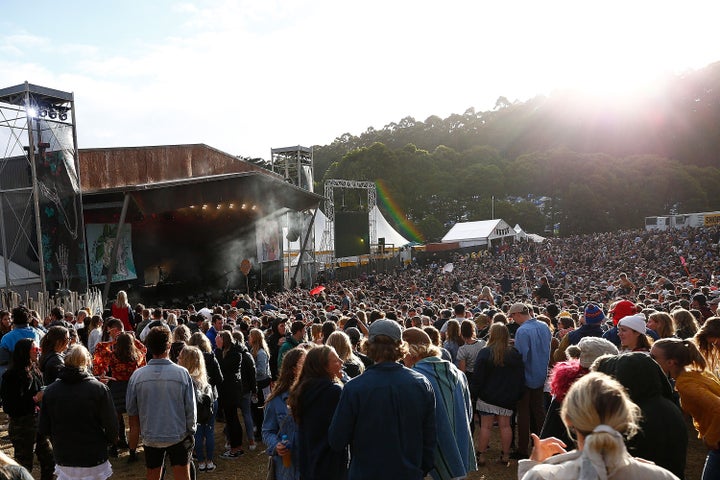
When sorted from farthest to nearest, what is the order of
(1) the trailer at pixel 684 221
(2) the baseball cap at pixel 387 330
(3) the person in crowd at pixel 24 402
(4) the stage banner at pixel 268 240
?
(1) the trailer at pixel 684 221
(4) the stage banner at pixel 268 240
(3) the person in crowd at pixel 24 402
(2) the baseball cap at pixel 387 330

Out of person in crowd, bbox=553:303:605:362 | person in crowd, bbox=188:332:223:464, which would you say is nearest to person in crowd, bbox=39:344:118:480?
person in crowd, bbox=188:332:223:464

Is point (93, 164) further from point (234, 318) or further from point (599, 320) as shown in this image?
point (599, 320)

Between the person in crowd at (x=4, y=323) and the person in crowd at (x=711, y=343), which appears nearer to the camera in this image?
the person in crowd at (x=711, y=343)

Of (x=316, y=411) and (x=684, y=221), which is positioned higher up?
(x=684, y=221)

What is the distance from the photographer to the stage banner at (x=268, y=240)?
24.8m

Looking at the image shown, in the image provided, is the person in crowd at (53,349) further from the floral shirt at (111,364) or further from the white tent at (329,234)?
the white tent at (329,234)

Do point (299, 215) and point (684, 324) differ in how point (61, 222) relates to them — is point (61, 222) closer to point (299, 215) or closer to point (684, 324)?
point (299, 215)

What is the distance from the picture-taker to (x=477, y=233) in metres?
35.5

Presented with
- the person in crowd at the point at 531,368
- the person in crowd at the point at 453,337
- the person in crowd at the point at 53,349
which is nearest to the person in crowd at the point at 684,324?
the person in crowd at the point at 531,368

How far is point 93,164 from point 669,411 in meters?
19.5

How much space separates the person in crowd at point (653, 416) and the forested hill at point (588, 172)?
46.6 m

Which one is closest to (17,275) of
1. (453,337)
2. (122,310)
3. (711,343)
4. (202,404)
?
(122,310)

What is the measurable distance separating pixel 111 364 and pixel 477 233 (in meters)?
31.8

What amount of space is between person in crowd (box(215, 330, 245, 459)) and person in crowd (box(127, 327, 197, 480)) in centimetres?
163
